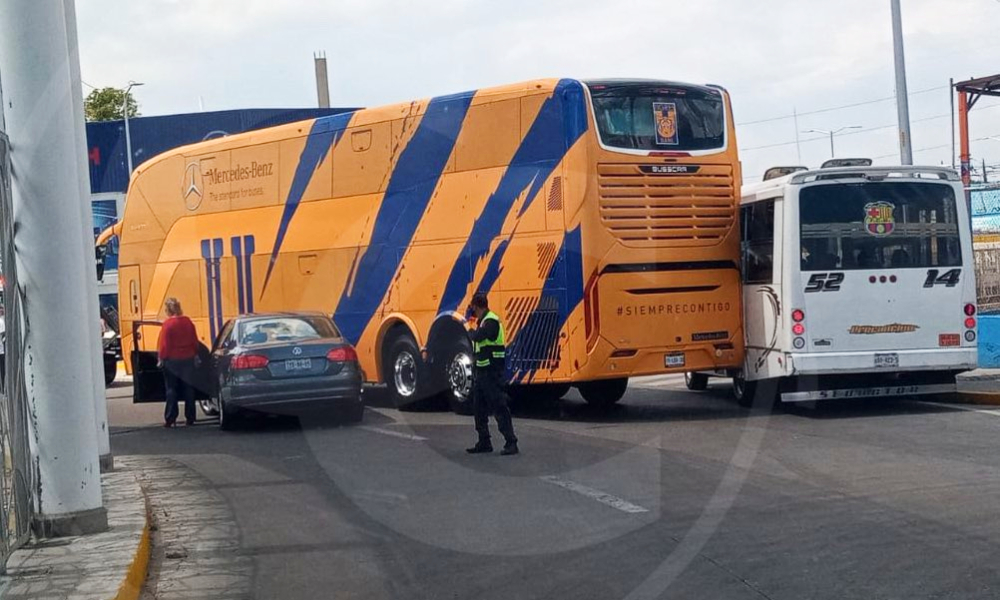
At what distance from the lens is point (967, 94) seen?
107 feet

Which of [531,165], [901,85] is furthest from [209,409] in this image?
[901,85]

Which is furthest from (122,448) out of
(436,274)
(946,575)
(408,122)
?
(946,575)

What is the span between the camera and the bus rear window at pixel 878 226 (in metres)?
15.2

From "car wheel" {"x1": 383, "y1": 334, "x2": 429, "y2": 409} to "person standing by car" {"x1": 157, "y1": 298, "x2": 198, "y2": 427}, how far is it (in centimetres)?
277

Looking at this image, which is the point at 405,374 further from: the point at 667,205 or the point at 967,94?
the point at 967,94

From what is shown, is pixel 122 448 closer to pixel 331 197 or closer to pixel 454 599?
pixel 331 197

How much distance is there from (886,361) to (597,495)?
6316mm

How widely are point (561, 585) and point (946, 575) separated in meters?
2.16

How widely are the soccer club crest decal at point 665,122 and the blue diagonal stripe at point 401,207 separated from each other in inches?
98.6

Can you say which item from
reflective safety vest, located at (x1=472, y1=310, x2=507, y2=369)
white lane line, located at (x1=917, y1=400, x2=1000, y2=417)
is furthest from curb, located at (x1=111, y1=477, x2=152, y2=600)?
white lane line, located at (x1=917, y1=400, x2=1000, y2=417)

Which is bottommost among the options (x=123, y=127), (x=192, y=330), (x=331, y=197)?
(x=192, y=330)

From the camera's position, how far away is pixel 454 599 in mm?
7219

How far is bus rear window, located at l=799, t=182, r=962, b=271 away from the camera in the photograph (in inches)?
599

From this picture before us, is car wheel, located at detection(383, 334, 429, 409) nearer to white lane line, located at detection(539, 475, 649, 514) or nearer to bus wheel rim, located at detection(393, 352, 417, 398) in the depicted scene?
bus wheel rim, located at detection(393, 352, 417, 398)
